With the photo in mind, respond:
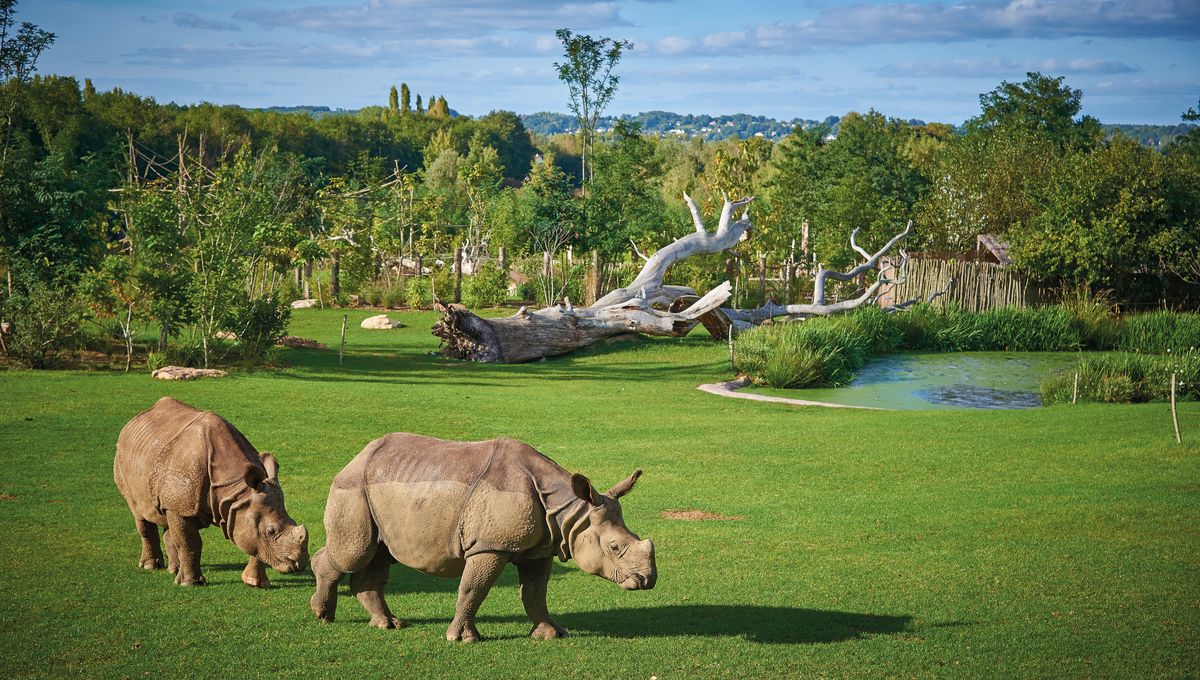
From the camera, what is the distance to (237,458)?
338 inches

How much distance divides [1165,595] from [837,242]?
30.4m

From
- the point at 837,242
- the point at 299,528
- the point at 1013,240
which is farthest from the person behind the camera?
the point at 837,242

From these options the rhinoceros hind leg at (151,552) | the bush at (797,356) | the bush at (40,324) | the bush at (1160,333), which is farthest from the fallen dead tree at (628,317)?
the rhinoceros hind leg at (151,552)

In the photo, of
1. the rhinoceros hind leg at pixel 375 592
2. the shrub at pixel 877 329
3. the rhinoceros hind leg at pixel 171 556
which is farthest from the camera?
the shrub at pixel 877 329

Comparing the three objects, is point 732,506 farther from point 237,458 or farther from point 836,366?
point 836,366

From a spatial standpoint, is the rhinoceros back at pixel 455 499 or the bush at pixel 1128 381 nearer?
the rhinoceros back at pixel 455 499

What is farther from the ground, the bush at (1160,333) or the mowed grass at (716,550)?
the bush at (1160,333)

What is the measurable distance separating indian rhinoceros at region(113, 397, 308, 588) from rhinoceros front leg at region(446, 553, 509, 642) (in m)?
1.53

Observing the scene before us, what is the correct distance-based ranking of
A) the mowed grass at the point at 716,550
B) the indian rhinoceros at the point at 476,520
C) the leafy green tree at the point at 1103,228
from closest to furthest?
1. the indian rhinoceros at the point at 476,520
2. the mowed grass at the point at 716,550
3. the leafy green tree at the point at 1103,228


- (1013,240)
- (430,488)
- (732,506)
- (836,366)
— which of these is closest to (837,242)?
(1013,240)

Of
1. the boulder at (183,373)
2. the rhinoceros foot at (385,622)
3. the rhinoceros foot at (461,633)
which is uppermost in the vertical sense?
the boulder at (183,373)

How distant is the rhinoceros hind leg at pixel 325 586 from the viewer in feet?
24.8

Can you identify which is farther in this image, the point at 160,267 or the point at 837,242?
the point at 837,242

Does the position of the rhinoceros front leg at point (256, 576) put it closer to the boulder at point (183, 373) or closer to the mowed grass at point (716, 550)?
the mowed grass at point (716, 550)
